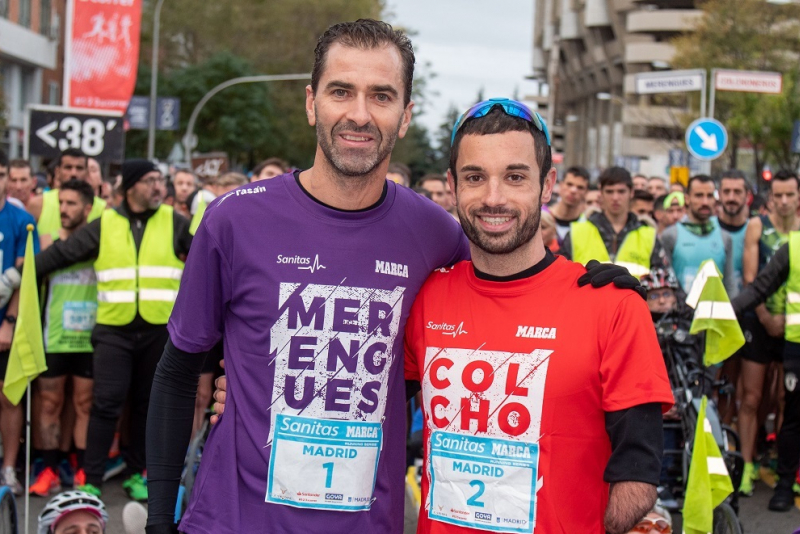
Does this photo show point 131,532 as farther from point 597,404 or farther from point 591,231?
point 591,231

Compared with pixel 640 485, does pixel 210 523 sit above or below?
below

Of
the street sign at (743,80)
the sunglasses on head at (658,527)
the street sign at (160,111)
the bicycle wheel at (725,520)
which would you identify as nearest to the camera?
the sunglasses on head at (658,527)

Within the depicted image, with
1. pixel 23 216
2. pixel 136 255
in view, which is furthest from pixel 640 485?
pixel 23 216

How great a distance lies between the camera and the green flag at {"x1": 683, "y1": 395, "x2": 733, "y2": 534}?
5.05 meters

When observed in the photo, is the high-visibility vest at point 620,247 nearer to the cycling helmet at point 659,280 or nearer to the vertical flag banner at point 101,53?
the cycling helmet at point 659,280

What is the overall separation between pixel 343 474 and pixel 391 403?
265 mm

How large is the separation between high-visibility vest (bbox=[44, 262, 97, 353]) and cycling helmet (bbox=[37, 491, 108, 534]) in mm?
2702

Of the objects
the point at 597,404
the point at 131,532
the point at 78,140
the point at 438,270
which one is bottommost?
the point at 131,532

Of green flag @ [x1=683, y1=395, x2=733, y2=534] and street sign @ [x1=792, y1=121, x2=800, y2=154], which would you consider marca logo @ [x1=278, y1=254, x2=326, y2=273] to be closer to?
green flag @ [x1=683, y1=395, x2=733, y2=534]

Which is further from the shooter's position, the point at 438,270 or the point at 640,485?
the point at 438,270

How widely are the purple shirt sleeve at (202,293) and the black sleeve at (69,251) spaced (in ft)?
16.2

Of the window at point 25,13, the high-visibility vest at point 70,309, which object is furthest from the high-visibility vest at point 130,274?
the window at point 25,13

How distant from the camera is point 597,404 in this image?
283cm

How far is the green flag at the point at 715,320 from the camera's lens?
572 centimetres
